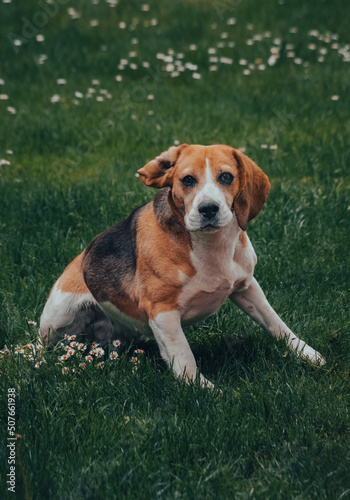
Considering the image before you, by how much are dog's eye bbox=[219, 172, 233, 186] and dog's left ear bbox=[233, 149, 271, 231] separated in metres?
0.10

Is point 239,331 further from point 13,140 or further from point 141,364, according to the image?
point 13,140

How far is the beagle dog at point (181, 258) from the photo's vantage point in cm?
347

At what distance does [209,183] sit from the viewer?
11.2 feet

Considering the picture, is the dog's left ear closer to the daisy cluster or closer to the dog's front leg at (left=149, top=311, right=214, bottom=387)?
the dog's front leg at (left=149, top=311, right=214, bottom=387)

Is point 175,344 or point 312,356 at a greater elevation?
point 175,344

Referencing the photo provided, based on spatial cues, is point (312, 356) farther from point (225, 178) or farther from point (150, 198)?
point (150, 198)

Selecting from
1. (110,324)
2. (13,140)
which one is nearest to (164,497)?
(110,324)

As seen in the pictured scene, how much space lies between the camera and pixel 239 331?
4.34 meters

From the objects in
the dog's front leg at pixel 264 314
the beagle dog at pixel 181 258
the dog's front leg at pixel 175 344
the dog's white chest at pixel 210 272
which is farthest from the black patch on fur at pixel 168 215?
the dog's front leg at pixel 264 314

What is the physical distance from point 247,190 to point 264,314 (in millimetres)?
811

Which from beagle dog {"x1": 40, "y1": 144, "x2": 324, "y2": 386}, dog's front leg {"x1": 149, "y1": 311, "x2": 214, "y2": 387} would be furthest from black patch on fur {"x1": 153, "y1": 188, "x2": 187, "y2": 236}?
dog's front leg {"x1": 149, "y1": 311, "x2": 214, "y2": 387}

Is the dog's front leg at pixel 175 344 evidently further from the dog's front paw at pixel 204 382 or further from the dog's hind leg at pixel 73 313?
the dog's hind leg at pixel 73 313

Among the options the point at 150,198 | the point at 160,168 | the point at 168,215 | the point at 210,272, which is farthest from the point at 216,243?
the point at 150,198

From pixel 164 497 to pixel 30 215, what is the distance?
349cm
